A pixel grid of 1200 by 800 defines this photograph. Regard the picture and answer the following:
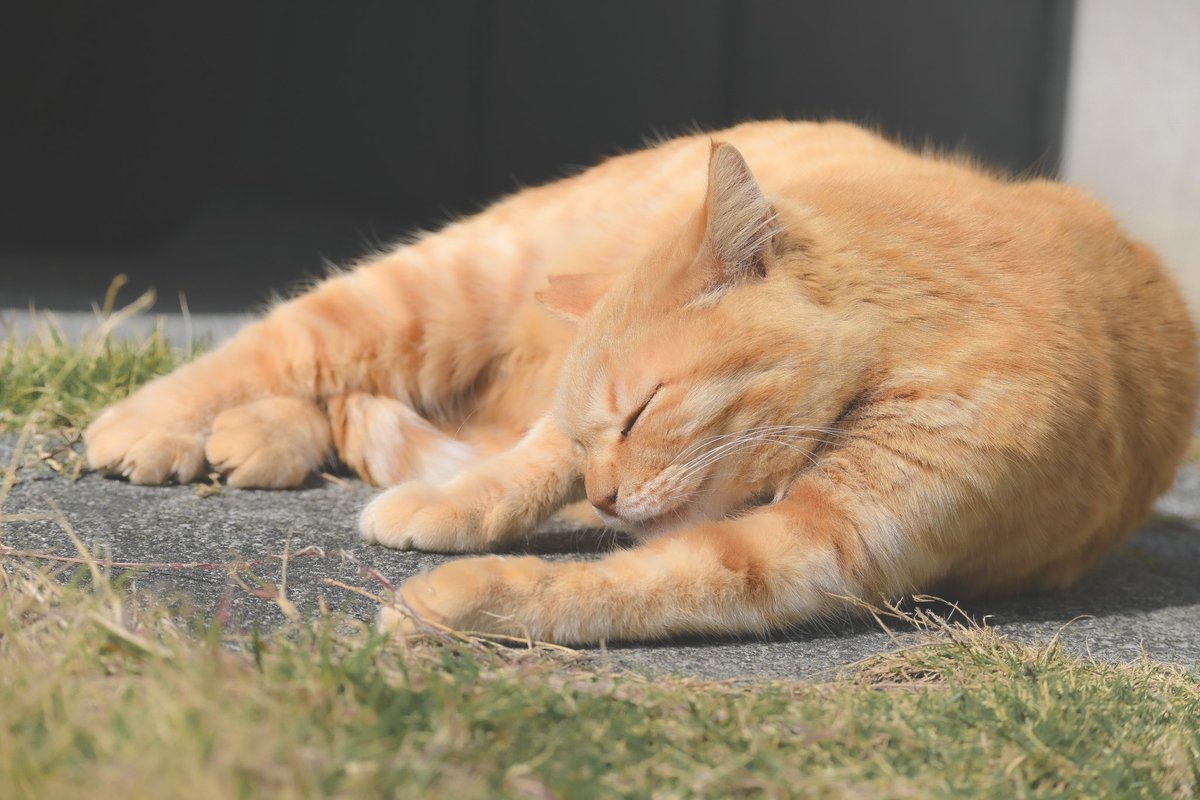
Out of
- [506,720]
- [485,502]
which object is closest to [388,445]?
[485,502]

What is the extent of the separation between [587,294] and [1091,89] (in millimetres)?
4123

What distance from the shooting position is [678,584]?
194cm

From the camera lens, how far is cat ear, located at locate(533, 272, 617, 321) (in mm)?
2428

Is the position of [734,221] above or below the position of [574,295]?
above


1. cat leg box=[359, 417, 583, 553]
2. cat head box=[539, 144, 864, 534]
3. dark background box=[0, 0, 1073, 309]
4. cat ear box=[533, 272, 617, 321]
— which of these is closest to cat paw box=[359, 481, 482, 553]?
cat leg box=[359, 417, 583, 553]

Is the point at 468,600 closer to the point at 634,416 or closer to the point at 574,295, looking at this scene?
the point at 634,416

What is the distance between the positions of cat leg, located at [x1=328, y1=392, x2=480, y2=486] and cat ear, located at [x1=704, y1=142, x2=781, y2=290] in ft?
3.58

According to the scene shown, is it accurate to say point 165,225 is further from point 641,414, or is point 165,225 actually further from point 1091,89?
point 641,414

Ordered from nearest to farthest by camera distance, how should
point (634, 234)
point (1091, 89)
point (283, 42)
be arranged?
point (634, 234) → point (1091, 89) → point (283, 42)

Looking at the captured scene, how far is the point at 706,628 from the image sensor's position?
1.98 meters

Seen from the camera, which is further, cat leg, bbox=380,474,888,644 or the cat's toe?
the cat's toe

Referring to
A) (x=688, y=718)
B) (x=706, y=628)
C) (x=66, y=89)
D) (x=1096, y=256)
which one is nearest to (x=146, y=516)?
(x=706, y=628)

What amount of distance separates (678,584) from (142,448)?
139 centimetres

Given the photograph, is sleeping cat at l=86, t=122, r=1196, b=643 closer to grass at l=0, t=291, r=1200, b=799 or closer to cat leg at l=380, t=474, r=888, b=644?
cat leg at l=380, t=474, r=888, b=644
